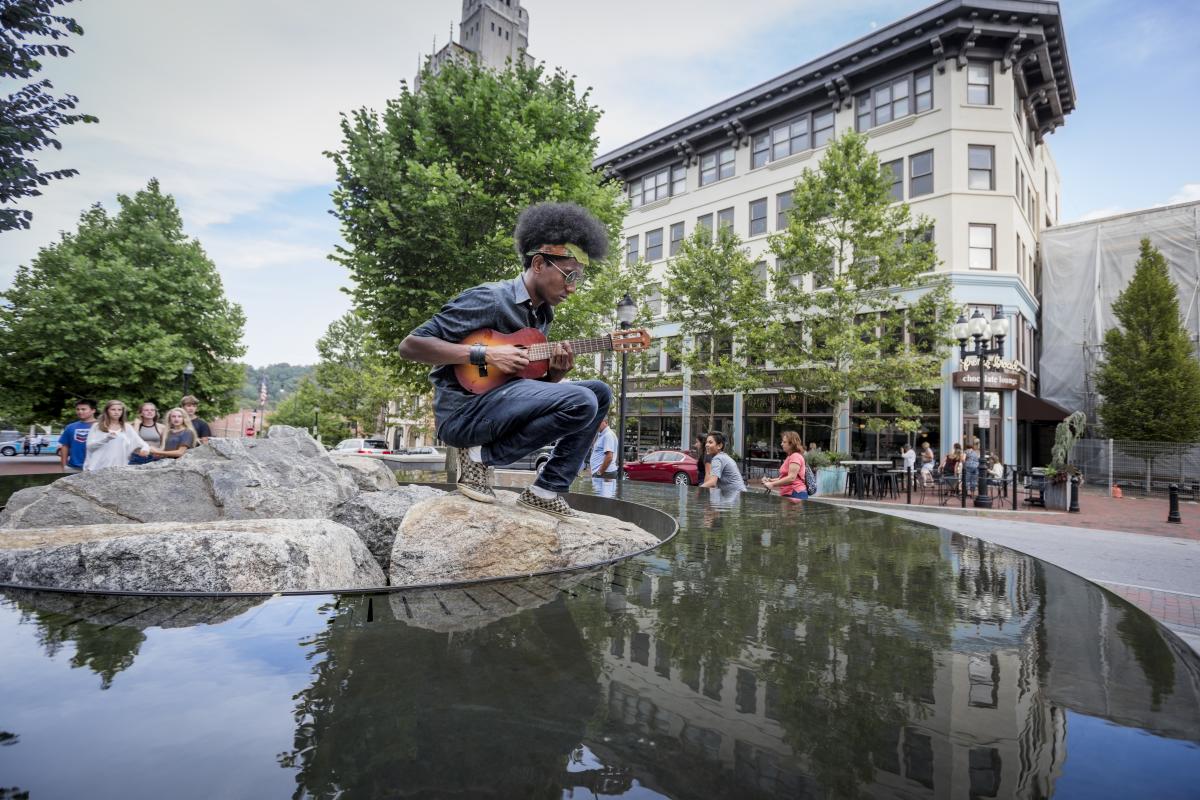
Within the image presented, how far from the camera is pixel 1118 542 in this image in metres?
10.5

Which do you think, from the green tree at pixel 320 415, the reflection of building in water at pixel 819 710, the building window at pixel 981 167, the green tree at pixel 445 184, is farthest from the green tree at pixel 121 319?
the building window at pixel 981 167

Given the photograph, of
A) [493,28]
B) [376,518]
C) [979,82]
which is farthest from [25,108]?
[493,28]

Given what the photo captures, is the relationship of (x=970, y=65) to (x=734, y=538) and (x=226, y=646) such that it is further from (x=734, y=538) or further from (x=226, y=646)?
(x=226, y=646)

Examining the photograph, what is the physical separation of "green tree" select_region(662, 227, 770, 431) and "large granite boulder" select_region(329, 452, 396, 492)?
17306mm

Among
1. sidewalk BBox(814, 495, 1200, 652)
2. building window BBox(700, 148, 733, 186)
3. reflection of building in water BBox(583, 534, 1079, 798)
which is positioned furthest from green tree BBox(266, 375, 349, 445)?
reflection of building in water BBox(583, 534, 1079, 798)

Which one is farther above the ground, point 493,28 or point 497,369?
point 493,28

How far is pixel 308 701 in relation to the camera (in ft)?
2.82

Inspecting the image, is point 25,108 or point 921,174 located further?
point 921,174

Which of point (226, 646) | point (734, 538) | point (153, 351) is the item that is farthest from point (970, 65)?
point (153, 351)

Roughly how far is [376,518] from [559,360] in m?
1.12

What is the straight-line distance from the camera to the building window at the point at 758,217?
29312 millimetres

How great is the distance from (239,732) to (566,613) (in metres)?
0.66

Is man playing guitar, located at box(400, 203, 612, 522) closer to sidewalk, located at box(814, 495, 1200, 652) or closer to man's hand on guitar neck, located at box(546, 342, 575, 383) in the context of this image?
man's hand on guitar neck, located at box(546, 342, 575, 383)

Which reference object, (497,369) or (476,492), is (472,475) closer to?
(476,492)
